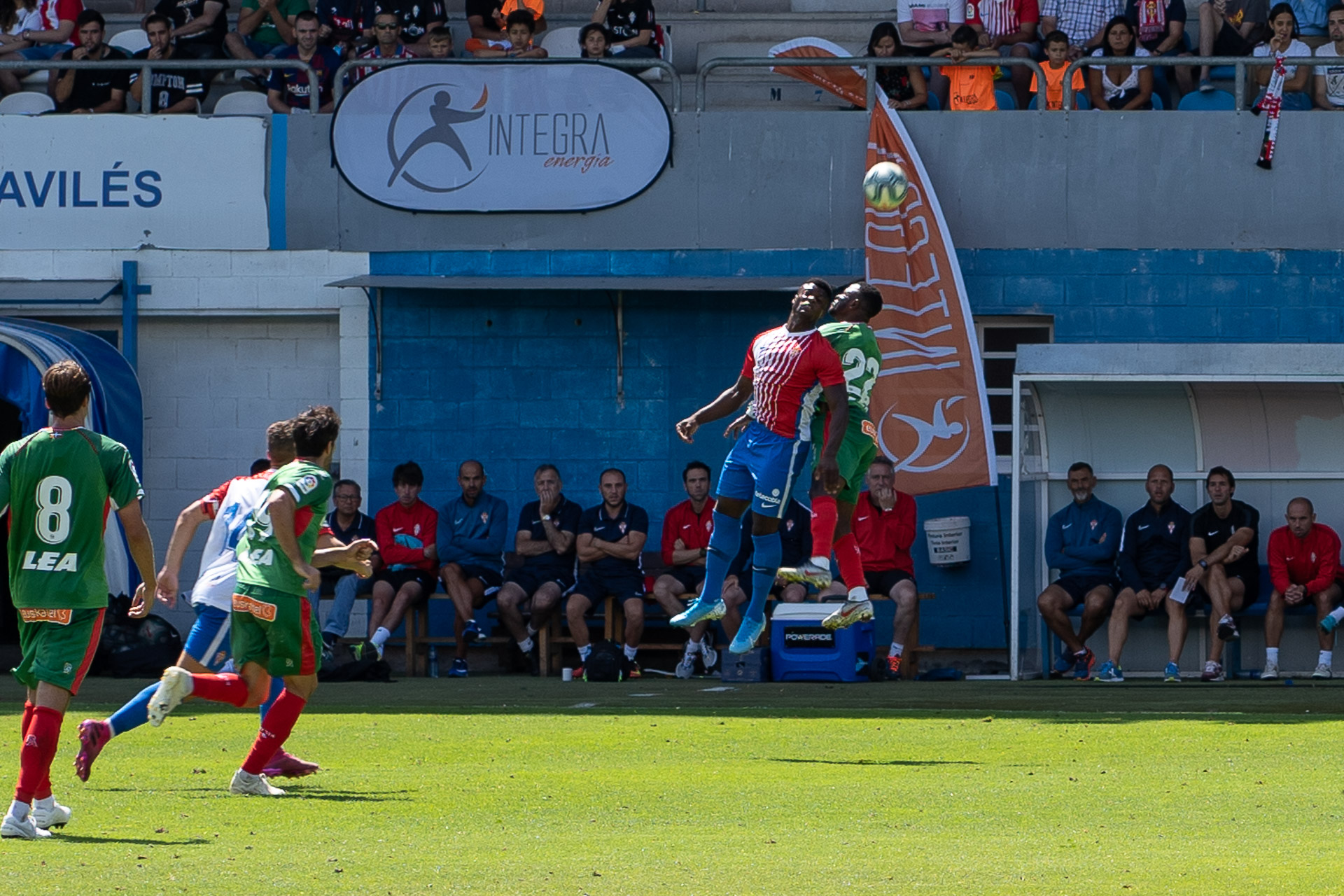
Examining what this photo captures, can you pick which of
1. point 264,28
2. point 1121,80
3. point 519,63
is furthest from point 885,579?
point 264,28

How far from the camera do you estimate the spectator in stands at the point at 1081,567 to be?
49.9 feet

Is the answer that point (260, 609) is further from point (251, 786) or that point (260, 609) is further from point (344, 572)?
point (344, 572)

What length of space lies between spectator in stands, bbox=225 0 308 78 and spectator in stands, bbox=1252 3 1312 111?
9.03 meters

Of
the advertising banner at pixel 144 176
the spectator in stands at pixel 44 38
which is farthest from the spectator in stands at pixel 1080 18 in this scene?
the spectator in stands at pixel 44 38

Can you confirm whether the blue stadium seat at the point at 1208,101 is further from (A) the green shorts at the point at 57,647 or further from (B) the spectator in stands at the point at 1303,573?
(A) the green shorts at the point at 57,647

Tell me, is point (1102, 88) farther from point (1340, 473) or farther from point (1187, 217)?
point (1340, 473)

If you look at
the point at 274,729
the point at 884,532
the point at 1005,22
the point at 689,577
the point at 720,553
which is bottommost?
the point at 274,729

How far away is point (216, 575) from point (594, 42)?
8.77 meters

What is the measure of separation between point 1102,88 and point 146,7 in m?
9.77

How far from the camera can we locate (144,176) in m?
17.1

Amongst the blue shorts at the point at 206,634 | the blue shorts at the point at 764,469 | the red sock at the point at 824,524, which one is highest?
the blue shorts at the point at 764,469

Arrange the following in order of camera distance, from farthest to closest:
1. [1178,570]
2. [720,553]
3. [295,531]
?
[1178,570]
[720,553]
[295,531]

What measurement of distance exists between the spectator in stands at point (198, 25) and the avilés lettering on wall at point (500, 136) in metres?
1.92

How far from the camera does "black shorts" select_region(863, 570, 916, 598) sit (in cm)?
1561
